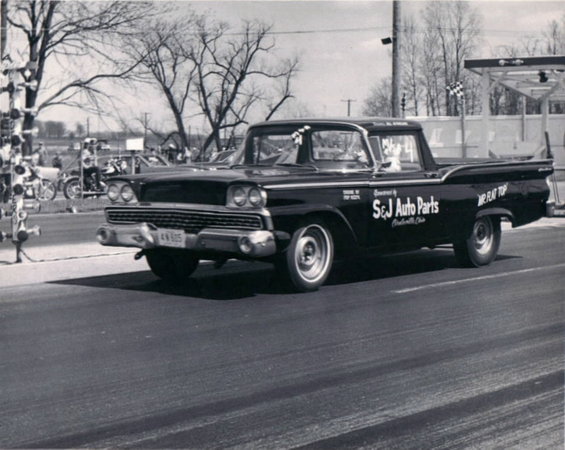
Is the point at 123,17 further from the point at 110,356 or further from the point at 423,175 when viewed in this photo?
the point at 110,356

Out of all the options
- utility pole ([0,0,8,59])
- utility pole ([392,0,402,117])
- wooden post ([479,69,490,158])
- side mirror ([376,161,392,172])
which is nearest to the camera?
side mirror ([376,161,392,172])

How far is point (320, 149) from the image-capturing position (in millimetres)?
9438

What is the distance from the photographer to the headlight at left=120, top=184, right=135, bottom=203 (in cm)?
898

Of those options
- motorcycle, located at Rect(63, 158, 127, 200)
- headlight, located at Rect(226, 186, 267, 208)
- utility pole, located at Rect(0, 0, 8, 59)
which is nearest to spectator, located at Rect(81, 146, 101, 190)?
motorcycle, located at Rect(63, 158, 127, 200)

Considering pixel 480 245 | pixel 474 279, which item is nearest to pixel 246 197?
pixel 474 279

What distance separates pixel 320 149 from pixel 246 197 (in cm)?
155

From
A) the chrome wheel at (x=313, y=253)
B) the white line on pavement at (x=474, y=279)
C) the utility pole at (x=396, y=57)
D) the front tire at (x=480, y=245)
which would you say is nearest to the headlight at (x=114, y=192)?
the chrome wheel at (x=313, y=253)

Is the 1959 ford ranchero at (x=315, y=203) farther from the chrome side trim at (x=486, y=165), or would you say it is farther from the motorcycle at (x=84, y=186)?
the motorcycle at (x=84, y=186)

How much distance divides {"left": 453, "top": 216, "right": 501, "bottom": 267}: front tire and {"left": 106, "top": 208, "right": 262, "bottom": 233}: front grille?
3.08m

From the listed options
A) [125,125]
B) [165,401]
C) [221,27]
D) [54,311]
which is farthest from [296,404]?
[221,27]

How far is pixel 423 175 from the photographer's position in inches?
383

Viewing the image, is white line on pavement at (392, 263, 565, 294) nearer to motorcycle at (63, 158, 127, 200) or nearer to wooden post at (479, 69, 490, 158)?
wooden post at (479, 69, 490, 158)

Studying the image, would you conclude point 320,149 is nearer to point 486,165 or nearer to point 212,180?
point 212,180

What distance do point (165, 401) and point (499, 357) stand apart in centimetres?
224
